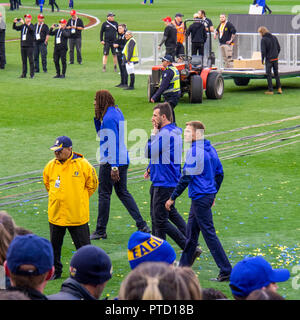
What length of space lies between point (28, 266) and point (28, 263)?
2cm

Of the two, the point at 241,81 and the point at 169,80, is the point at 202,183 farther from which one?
the point at 241,81

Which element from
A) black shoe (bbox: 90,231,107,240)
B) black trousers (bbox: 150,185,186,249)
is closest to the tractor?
black shoe (bbox: 90,231,107,240)

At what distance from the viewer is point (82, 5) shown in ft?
201

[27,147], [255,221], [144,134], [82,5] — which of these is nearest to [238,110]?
[144,134]

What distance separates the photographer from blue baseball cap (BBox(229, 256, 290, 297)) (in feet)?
15.1

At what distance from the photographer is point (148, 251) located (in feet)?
18.7

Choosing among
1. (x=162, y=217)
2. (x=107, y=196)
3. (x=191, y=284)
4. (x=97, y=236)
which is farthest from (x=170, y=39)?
(x=191, y=284)

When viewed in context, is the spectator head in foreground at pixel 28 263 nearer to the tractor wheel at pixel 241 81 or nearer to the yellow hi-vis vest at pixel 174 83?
the yellow hi-vis vest at pixel 174 83

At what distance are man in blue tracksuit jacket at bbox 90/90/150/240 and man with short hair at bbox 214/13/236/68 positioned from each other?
14430 millimetres

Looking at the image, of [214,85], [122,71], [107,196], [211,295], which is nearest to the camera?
[211,295]

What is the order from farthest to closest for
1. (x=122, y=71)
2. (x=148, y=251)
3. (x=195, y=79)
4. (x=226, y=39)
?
(x=226, y=39) → (x=122, y=71) → (x=195, y=79) → (x=148, y=251)

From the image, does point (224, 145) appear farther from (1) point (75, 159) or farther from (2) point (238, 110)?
(1) point (75, 159)

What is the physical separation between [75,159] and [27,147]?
23.8 feet

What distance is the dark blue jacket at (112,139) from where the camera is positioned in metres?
9.94
